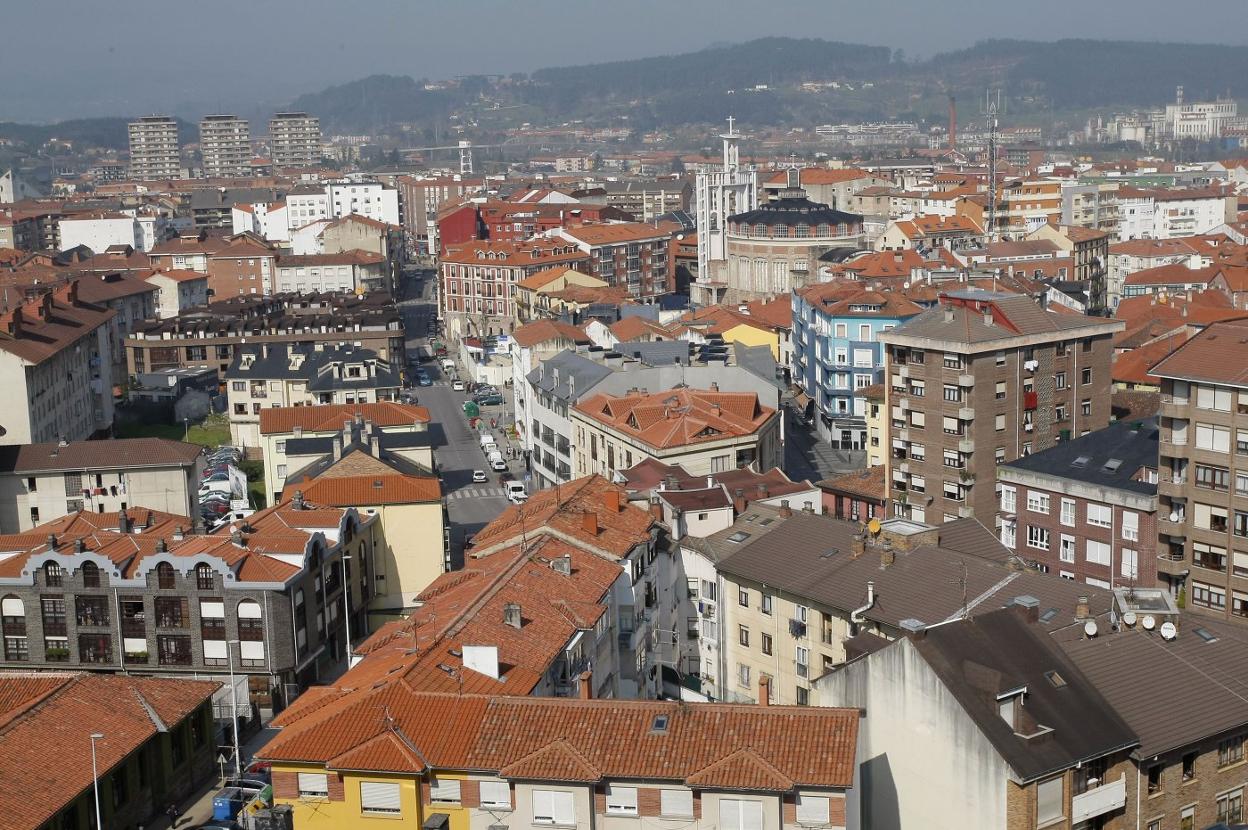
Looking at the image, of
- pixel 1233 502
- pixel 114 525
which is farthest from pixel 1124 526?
pixel 114 525

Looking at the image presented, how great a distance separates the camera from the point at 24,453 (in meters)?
57.1

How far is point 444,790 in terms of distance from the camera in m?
25.6

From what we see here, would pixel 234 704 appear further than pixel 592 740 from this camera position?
Yes

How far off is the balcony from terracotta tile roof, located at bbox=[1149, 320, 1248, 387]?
56.4 feet

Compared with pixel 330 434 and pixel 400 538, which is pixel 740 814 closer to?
pixel 400 538

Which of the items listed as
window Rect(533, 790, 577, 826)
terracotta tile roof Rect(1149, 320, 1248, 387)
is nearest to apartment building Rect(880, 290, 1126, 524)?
terracotta tile roof Rect(1149, 320, 1248, 387)

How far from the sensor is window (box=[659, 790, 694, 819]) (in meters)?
24.9

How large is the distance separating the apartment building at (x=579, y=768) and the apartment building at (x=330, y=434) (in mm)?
28279

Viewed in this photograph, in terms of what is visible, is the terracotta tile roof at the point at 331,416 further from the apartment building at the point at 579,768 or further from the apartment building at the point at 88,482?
the apartment building at the point at 579,768

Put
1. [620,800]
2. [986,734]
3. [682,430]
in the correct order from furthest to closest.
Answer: [682,430], [986,734], [620,800]

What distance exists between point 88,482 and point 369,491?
43.7ft

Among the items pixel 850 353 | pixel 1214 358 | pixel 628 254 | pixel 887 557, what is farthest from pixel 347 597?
pixel 628 254

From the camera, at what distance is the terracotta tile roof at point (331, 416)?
60.4m

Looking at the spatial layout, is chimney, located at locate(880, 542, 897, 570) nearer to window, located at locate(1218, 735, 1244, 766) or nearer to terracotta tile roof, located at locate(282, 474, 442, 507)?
window, located at locate(1218, 735, 1244, 766)
